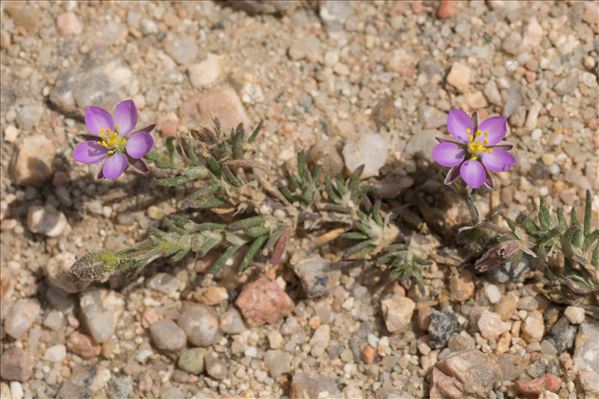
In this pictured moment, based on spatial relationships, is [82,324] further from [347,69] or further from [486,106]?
[486,106]

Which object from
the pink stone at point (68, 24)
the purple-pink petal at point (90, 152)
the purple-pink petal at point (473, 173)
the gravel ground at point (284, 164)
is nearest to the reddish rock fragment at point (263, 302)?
the gravel ground at point (284, 164)

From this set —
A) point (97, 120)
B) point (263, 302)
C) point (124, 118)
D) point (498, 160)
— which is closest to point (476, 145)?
point (498, 160)

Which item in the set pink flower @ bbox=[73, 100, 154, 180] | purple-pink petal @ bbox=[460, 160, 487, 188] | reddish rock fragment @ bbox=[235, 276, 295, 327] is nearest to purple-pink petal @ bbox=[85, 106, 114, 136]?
pink flower @ bbox=[73, 100, 154, 180]

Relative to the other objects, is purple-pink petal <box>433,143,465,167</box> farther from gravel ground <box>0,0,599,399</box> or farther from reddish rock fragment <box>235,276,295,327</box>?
reddish rock fragment <box>235,276,295,327</box>

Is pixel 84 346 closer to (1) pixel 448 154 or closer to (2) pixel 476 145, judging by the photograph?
(1) pixel 448 154

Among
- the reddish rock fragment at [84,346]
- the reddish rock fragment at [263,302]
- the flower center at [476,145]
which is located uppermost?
the flower center at [476,145]

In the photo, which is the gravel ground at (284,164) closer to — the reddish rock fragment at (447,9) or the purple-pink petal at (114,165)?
the reddish rock fragment at (447,9)
